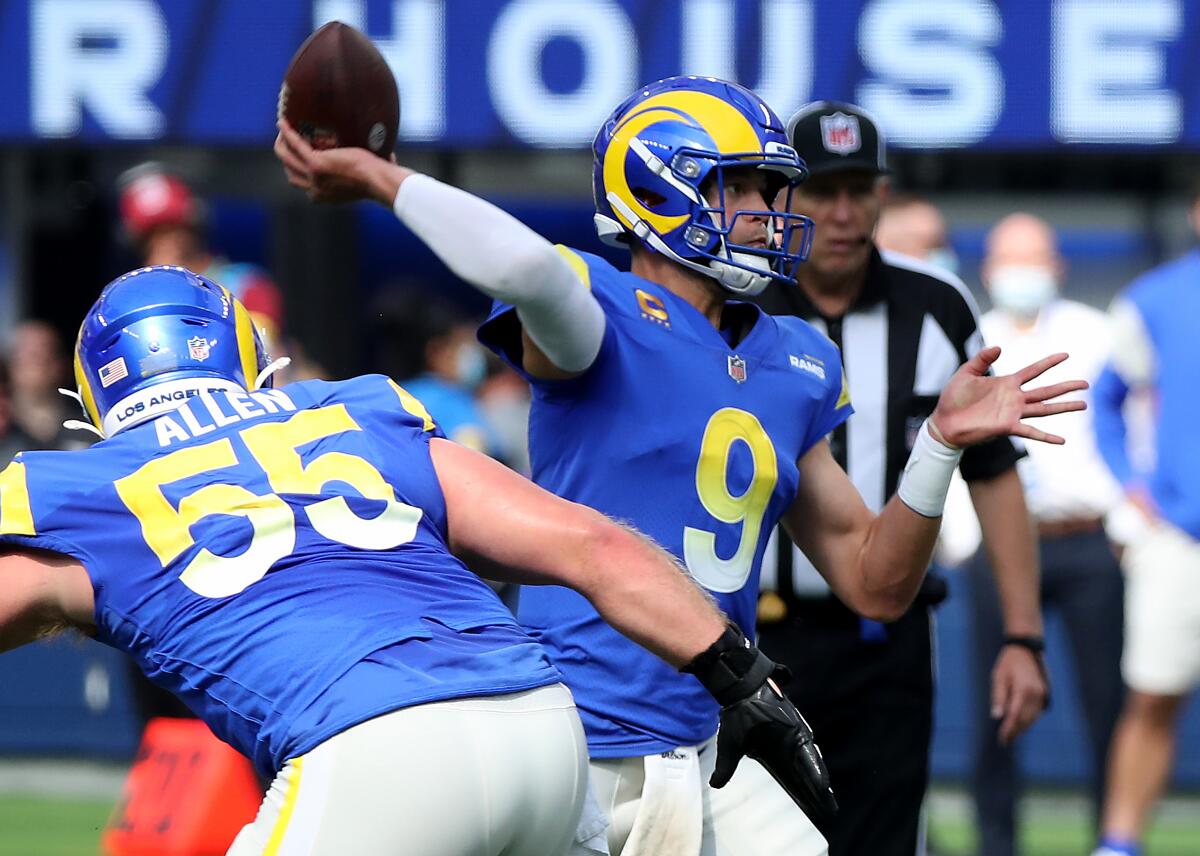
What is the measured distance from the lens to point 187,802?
4.27 meters

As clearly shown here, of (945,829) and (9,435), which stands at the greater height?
(9,435)

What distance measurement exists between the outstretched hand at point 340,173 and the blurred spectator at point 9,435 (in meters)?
6.09

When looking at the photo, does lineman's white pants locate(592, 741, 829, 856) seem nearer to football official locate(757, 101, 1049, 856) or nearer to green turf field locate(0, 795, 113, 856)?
football official locate(757, 101, 1049, 856)

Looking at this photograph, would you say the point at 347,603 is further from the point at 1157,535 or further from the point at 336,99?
the point at 1157,535

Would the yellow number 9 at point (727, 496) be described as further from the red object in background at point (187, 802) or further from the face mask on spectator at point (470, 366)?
the face mask on spectator at point (470, 366)

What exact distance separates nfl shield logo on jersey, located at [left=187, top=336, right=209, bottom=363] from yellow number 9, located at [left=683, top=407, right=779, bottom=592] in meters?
0.92

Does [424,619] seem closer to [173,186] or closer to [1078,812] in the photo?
[173,186]

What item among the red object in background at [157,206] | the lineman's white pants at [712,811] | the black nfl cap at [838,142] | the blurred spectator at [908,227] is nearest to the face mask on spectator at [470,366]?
the red object in background at [157,206]

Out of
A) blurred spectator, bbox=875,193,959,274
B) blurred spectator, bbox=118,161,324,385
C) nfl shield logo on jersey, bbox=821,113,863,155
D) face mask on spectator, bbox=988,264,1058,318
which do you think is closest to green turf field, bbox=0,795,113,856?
blurred spectator, bbox=118,161,324,385

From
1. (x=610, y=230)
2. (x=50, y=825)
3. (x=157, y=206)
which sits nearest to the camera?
(x=610, y=230)

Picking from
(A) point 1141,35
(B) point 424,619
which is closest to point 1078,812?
(A) point 1141,35

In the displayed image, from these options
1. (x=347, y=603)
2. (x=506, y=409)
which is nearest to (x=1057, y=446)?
(x=506, y=409)

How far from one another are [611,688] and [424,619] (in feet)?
2.46

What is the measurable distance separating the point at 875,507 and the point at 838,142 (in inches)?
35.0
